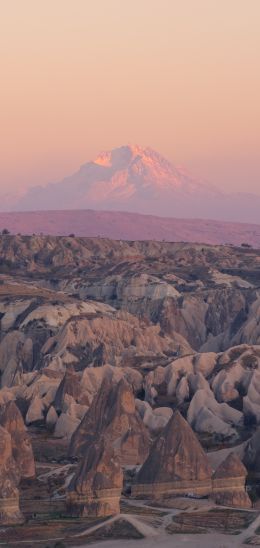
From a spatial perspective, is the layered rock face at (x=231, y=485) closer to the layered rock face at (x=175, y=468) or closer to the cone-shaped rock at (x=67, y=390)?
the layered rock face at (x=175, y=468)

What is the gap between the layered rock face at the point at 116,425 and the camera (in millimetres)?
128750

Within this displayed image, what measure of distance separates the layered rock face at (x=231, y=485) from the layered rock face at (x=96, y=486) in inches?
266

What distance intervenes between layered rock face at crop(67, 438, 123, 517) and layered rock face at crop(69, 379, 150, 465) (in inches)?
777

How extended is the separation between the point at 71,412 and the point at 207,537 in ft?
157

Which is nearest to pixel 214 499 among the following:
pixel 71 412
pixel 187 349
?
pixel 71 412

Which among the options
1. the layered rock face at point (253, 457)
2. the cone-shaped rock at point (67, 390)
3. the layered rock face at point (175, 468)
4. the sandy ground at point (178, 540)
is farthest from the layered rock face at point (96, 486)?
the cone-shaped rock at point (67, 390)

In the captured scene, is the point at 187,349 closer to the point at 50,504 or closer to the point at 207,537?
the point at 50,504

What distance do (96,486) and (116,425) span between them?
25.1m

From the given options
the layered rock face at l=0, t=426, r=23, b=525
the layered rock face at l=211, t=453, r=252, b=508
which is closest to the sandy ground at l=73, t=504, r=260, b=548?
the layered rock face at l=0, t=426, r=23, b=525

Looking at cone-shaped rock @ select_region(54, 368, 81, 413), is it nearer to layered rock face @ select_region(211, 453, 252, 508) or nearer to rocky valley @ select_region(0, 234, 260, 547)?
rocky valley @ select_region(0, 234, 260, 547)

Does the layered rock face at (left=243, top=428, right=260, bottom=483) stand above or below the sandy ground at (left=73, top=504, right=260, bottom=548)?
above

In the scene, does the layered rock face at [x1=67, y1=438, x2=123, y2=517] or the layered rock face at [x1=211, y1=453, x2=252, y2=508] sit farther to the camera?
the layered rock face at [x1=211, y1=453, x2=252, y2=508]

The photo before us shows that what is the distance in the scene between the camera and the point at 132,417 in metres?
133

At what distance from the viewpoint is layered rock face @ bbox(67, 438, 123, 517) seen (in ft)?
350
